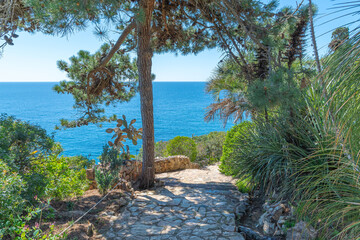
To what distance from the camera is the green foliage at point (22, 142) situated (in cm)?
328

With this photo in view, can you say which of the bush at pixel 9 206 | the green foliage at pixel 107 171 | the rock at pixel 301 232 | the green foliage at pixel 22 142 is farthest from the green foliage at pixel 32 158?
the rock at pixel 301 232

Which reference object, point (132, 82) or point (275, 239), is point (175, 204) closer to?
point (275, 239)

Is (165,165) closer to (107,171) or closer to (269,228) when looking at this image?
(107,171)

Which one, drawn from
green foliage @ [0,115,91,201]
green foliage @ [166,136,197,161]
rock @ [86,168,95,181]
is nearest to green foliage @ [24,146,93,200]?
green foliage @ [0,115,91,201]

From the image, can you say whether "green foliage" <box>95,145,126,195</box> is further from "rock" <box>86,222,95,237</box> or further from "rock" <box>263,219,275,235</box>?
"rock" <box>263,219,275,235</box>

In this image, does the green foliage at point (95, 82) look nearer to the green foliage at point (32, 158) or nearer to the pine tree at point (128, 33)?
the pine tree at point (128, 33)

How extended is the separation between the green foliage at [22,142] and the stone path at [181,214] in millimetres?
1543

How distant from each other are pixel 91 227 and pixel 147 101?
3040 mm

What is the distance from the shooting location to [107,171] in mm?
5375

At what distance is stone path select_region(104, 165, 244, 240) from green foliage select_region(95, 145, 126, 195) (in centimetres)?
68

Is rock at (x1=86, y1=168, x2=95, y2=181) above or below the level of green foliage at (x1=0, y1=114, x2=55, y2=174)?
below

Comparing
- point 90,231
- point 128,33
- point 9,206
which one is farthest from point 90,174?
point 9,206

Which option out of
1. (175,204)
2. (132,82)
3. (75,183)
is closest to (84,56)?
(132,82)

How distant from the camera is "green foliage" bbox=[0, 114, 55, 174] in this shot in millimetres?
3275
